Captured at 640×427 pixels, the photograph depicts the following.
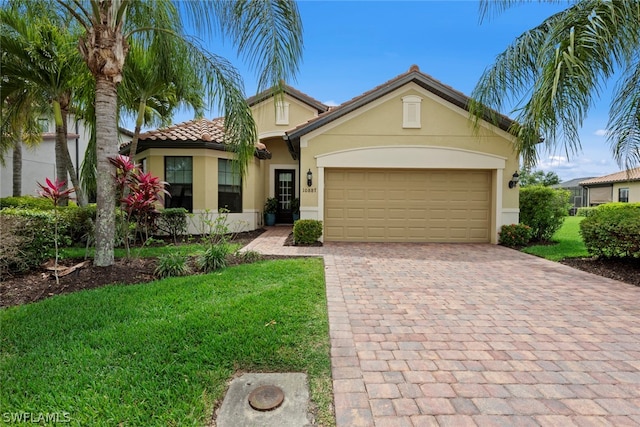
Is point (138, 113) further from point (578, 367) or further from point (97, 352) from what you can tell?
point (578, 367)

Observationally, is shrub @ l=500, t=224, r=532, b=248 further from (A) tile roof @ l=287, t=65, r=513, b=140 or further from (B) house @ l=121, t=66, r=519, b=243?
(A) tile roof @ l=287, t=65, r=513, b=140

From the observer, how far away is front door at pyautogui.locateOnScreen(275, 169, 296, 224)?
54.6 ft

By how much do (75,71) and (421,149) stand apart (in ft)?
34.1

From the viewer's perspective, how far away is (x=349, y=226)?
36.4ft

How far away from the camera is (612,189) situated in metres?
28.0

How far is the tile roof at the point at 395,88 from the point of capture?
10.4 m

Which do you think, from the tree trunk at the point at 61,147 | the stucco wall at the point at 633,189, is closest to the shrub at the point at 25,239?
the tree trunk at the point at 61,147

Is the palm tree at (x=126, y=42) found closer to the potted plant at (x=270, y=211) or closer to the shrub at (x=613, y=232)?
the shrub at (x=613, y=232)

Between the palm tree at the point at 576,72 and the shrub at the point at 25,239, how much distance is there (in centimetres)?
1058

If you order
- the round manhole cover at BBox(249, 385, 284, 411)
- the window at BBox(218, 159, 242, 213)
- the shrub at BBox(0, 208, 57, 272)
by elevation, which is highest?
the window at BBox(218, 159, 242, 213)

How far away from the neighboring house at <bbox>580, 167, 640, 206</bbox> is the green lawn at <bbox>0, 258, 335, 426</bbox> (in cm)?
3166

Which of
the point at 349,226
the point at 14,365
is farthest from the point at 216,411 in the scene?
the point at 349,226

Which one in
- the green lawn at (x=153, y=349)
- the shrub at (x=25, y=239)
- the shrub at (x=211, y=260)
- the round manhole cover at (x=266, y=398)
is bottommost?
the round manhole cover at (x=266, y=398)

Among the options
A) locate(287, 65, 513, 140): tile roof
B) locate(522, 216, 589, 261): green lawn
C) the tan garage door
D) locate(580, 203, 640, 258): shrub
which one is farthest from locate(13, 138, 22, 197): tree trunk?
locate(580, 203, 640, 258): shrub
